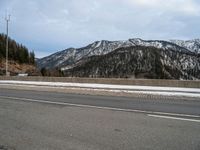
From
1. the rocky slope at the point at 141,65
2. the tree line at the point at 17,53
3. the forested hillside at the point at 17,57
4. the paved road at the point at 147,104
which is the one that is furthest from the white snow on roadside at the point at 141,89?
the rocky slope at the point at 141,65

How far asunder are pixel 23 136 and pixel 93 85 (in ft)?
55.6

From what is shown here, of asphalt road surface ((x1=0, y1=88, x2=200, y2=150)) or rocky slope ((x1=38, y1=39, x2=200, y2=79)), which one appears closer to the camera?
asphalt road surface ((x1=0, y1=88, x2=200, y2=150))

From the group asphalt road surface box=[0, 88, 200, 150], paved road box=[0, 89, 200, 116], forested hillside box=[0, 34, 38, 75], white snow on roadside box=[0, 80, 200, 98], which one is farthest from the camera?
forested hillside box=[0, 34, 38, 75]

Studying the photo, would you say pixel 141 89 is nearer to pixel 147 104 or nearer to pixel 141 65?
pixel 147 104

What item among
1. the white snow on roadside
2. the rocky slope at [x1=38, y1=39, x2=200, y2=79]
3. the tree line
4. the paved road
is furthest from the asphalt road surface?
the rocky slope at [x1=38, y1=39, x2=200, y2=79]

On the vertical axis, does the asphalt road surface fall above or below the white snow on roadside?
below

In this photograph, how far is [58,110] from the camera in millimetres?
A: 11031

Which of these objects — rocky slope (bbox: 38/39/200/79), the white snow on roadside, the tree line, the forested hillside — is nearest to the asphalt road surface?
the white snow on roadside

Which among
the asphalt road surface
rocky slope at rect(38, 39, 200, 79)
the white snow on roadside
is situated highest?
rocky slope at rect(38, 39, 200, 79)

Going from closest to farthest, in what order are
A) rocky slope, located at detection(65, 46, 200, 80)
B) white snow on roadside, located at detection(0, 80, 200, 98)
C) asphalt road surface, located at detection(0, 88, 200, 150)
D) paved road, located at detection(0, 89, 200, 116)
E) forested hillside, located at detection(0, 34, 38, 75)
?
asphalt road surface, located at detection(0, 88, 200, 150)
paved road, located at detection(0, 89, 200, 116)
white snow on roadside, located at detection(0, 80, 200, 98)
forested hillside, located at detection(0, 34, 38, 75)
rocky slope, located at detection(65, 46, 200, 80)

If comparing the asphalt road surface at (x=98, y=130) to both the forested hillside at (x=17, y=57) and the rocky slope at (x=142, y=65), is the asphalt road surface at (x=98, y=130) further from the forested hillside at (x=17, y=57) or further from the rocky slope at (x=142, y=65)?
the rocky slope at (x=142, y=65)

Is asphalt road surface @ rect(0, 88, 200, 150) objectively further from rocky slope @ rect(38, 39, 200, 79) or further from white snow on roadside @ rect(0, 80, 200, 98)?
rocky slope @ rect(38, 39, 200, 79)

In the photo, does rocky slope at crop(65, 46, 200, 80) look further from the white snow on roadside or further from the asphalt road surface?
the asphalt road surface

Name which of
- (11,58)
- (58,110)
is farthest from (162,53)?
(58,110)
